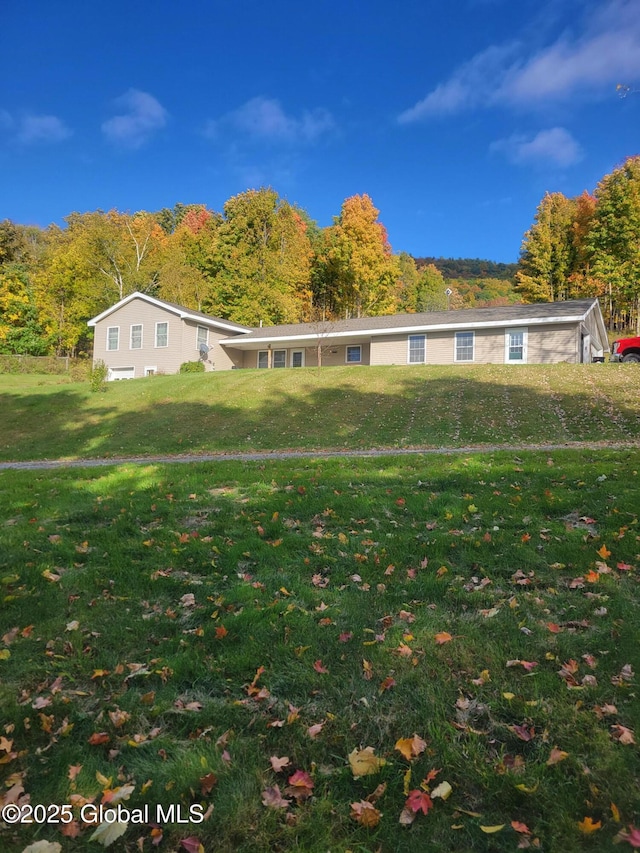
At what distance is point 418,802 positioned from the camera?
1968mm

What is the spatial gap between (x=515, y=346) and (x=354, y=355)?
8937 mm

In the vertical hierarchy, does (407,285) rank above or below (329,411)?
above

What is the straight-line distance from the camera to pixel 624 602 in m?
3.31

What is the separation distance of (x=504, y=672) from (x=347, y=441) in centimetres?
1044

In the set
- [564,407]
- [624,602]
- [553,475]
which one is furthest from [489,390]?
[624,602]

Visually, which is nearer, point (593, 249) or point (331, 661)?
point (331, 661)

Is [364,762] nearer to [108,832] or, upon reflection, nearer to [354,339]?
[108,832]

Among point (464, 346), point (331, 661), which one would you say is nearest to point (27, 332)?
point (464, 346)

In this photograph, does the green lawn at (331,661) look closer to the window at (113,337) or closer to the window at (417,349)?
the window at (417,349)

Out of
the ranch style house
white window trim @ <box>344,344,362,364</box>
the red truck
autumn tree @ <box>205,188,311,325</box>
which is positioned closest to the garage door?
the ranch style house

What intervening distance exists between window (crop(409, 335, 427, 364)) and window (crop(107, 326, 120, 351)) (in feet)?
58.8

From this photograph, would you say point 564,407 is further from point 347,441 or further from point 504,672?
point 504,672

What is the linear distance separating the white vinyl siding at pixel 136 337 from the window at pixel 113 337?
3.65ft

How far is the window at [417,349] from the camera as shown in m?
24.7
